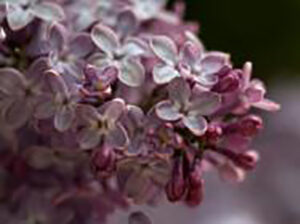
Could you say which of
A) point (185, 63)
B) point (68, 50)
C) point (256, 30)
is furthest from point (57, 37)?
point (256, 30)

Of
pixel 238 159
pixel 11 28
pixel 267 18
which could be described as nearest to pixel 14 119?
pixel 11 28

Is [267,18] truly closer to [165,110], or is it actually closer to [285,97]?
[285,97]

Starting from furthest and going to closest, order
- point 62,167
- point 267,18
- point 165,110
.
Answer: point 267,18, point 62,167, point 165,110

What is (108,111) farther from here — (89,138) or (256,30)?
(256,30)

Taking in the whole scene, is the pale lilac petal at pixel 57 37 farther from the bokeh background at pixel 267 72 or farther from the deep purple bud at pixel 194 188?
the bokeh background at pixel 267 72

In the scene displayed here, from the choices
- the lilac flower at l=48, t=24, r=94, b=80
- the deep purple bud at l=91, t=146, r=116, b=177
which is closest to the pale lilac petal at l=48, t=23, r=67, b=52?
the lilac flower at l=48, t=24, r=94, b=80

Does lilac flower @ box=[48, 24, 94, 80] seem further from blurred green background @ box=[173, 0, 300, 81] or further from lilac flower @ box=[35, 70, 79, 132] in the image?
blurred green background @ box=[173, 0, 300, 81]
